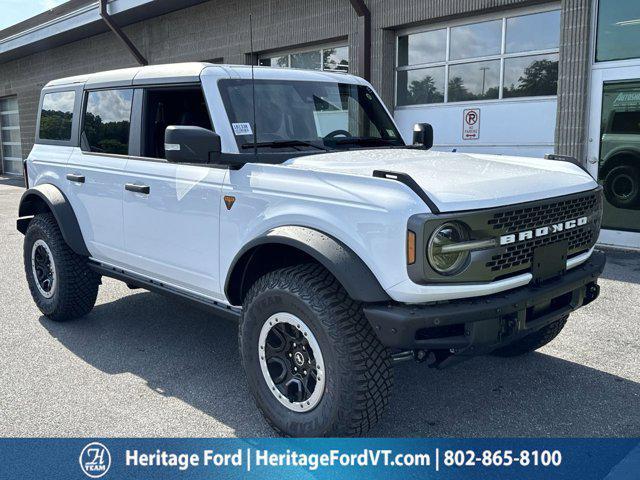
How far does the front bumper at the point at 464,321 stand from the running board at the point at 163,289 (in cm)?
115

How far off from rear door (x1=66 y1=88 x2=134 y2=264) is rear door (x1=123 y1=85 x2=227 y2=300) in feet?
0.51

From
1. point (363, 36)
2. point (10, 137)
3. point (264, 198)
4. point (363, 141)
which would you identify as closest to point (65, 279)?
point (264, 198)

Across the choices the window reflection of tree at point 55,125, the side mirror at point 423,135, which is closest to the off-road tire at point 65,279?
the window reflection of tree at point 55,125

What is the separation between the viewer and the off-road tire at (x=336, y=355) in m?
2.88

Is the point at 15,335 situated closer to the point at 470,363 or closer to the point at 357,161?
the point at 357,161

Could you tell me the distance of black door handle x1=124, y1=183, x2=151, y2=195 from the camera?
4.09 m

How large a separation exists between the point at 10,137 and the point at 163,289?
23.8 meters

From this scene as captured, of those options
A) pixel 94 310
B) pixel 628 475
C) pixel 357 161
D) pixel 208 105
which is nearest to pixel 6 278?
pixel 94 310

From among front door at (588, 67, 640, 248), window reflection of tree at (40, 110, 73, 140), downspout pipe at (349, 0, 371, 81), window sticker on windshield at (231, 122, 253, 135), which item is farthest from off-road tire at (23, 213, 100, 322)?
downspout pipe at (349, 0, 371, 81)

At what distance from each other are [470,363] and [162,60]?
13481mm

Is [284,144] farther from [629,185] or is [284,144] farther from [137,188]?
[629,185]

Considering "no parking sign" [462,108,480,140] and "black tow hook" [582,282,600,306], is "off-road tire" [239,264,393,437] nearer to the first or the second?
"black tow hook" [582,282,600,306]

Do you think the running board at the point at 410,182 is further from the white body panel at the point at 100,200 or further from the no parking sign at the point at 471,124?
the no parking sign at the point at 471,124

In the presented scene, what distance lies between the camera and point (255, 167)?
346cm
